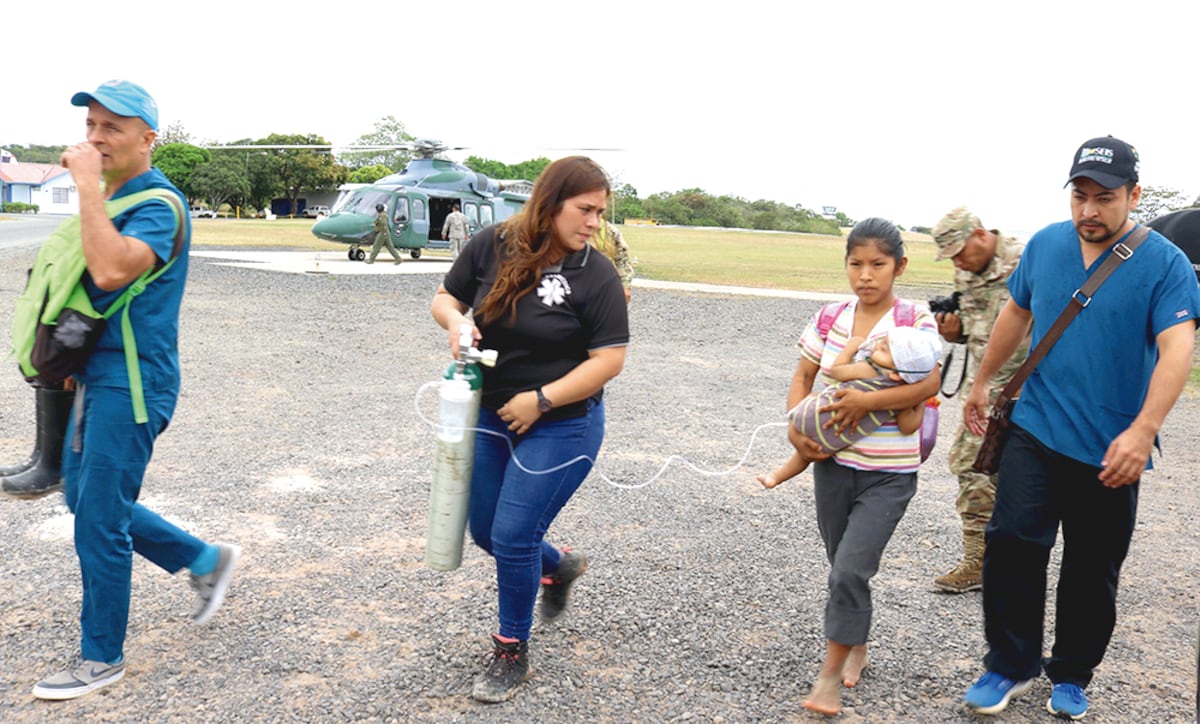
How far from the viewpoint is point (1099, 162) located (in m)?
Result: 3.19

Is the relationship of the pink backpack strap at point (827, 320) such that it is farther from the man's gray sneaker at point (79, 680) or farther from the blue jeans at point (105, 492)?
the man's gray sneaker at point (79, 680)

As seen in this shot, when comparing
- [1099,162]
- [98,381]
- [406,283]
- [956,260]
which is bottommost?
[406,283]

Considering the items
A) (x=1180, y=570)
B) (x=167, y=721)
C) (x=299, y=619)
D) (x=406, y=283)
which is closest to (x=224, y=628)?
(x=299, y=619)

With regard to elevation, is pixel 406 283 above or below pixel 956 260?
below

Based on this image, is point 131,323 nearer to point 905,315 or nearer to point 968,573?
point 905,315

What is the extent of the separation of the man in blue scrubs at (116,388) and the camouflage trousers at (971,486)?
349 cm

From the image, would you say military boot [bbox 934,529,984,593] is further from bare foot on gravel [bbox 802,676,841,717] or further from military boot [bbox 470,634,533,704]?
military boot [bbox 470,634,533,704]

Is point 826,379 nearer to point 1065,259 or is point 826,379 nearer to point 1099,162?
point 1065,259

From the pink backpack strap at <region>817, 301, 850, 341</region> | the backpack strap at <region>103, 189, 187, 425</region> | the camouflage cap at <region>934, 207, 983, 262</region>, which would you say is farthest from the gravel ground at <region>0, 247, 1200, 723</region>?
the camouflage cap at <region>934, 207, 983, 262</region>

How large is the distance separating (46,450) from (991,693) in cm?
347

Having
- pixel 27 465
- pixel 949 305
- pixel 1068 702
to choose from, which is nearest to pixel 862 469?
pixel 1068 702

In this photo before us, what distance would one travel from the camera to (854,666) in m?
3.61

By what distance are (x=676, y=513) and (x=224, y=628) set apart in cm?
268

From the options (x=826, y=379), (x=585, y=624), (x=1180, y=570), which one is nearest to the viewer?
(x=826, y=379)
